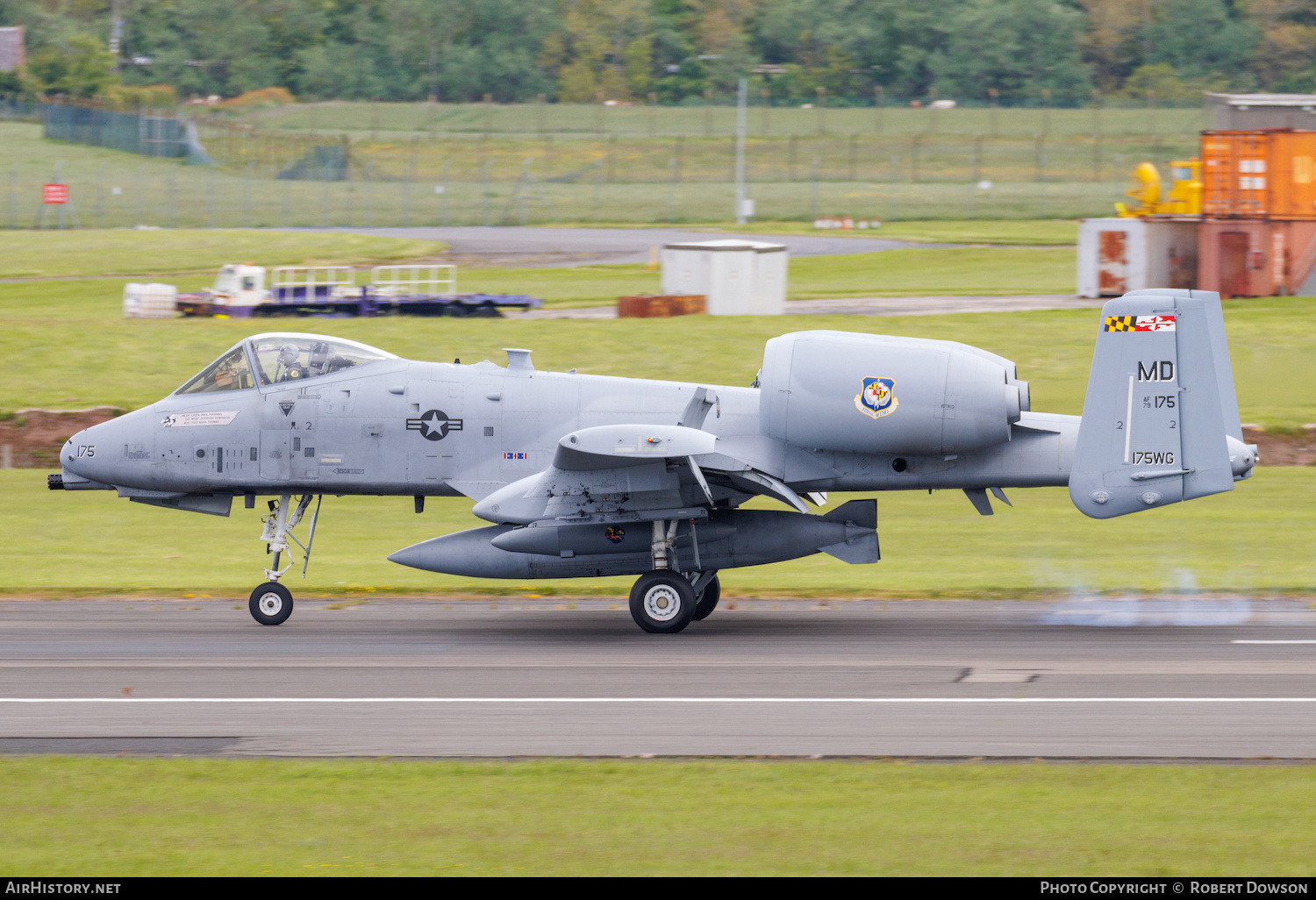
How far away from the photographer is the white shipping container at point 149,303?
143 ft

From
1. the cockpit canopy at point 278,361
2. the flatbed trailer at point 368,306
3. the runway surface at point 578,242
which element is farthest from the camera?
the runway surface at point 578,242

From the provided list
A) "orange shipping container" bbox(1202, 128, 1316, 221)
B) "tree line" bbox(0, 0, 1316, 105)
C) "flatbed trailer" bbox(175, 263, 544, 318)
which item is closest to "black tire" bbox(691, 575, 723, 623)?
"flatbed trailer" bbox(175, 263, 544, 318)

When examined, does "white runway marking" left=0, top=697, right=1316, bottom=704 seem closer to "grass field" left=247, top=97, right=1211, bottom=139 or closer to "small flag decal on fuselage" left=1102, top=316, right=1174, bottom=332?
"small flag decal on fuselage" left=1102, top=316, right=1174, bottom=332

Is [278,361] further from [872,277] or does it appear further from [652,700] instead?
[872,277]

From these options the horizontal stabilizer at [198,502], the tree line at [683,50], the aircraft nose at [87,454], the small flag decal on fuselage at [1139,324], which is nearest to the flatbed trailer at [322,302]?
the horizontal stabilizer at [198,502]

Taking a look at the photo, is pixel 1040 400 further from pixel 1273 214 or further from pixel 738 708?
pixel 738 708

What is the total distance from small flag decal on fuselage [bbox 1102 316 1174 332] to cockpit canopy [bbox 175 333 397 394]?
7.84 meters

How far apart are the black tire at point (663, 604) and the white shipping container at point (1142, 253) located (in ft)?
98.1

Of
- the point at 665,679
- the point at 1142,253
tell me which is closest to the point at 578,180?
the point at 1142,253

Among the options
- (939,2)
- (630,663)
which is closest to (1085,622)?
(630,663)

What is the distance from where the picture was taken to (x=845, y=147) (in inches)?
3866

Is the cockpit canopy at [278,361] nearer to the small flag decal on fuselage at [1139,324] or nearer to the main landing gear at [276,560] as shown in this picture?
the main landing gear at [276,560]

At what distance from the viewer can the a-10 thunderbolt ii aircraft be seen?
15703 millimetres

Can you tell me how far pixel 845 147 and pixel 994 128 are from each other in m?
12.2
